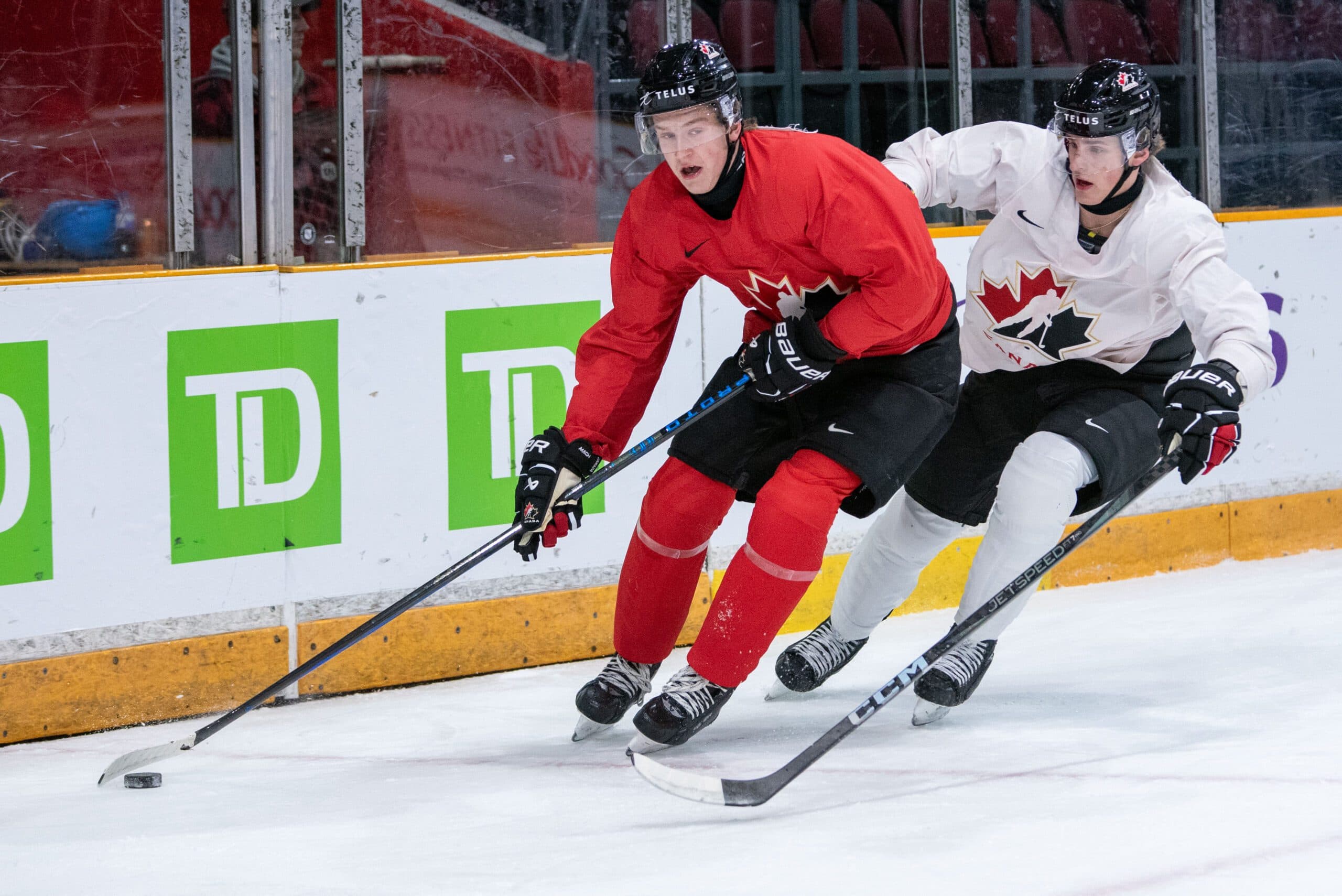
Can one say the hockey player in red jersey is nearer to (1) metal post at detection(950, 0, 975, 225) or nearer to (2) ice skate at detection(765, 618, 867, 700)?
(2) ice skate at detection(765, 618, 867, 700)

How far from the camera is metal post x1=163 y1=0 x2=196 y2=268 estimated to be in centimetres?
316

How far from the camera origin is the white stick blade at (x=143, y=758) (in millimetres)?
2568

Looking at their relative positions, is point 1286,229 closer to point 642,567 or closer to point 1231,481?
point 1231,481

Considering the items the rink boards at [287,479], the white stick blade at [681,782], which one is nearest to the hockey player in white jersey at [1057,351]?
the white stick blade at [681,782]

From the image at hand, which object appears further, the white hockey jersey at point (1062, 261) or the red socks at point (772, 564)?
the white hockey jersey at point (1062, 261)

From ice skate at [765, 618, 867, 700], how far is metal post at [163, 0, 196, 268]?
4.76 feet

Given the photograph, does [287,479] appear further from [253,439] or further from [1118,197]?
[1118,197]

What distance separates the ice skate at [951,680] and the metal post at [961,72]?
1710 mm

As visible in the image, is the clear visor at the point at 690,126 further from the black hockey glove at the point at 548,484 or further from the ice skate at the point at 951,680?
the ice skate at the point at 951,680

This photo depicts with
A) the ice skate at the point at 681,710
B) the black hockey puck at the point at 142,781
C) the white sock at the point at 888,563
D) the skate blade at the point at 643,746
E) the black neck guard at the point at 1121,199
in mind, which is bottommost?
the black hockey puck at the point at 142,781

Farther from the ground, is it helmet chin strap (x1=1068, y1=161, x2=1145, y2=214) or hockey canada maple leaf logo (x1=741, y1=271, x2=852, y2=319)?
helmet chin strap (x1=1068, y1=161, x2=1145, y2=214)

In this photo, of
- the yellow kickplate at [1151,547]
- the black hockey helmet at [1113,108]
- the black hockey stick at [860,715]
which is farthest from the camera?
the yellow kickplate at [1151,547]

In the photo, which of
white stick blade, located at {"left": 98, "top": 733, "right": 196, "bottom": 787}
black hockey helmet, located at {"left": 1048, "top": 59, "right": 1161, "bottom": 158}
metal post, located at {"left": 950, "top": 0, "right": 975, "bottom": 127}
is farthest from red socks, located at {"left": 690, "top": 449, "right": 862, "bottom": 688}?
metal post, located at {"left": 950, "top": 0, "right": 975, "bottom": 127}

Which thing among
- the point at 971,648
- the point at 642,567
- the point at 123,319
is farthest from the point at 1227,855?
the point at 123,319
